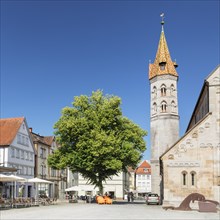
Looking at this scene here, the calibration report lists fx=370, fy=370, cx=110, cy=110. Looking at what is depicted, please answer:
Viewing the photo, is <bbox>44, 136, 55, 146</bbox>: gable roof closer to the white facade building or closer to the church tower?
the white facade building

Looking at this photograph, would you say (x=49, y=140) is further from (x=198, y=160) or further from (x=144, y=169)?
(x=144, y=169)

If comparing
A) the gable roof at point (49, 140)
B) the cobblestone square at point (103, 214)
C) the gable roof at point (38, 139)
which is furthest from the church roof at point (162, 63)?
the cobblestone square at point (103, 214)

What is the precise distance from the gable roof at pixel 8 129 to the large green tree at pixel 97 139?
40.2 feet

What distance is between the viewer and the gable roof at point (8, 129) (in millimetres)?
55219

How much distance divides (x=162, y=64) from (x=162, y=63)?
0.52ft

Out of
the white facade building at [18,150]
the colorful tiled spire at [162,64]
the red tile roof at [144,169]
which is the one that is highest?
the colorful tiled spire at [162,64]

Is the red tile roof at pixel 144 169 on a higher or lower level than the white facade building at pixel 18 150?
lower

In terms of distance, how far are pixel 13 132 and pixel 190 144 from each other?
103 ft

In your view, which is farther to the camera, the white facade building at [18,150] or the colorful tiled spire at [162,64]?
the colorful tiled spire at [162,64]

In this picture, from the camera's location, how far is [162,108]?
56750mm

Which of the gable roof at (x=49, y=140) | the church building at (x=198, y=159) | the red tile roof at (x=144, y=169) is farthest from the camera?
the red tile roof at (x=144, y=169)

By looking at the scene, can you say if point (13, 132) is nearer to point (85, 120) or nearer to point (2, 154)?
point (2, 154)

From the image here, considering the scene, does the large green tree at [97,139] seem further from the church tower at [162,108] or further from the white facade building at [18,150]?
the white facade building at [18,150]

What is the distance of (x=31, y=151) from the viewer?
64.1m
